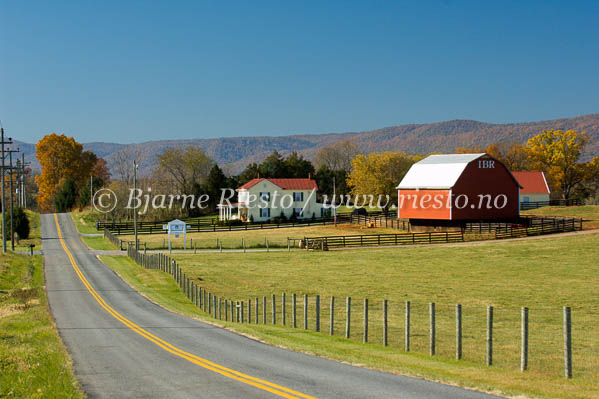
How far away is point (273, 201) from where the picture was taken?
110062 mm

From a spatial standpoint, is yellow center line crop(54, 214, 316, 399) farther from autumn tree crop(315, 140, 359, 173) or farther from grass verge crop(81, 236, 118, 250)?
autumn tree crop(315, 140, 359, 173)

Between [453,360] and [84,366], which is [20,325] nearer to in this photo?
[84,366]

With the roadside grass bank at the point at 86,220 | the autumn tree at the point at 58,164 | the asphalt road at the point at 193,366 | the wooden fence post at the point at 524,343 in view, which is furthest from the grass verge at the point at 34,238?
the wooden fence post at the point at 524,343

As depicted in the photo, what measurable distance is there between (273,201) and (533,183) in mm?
44990

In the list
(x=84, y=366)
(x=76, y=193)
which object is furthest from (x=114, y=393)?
(x=76, y=193)

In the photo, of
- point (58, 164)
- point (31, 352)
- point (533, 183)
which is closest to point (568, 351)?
point (31, 352)

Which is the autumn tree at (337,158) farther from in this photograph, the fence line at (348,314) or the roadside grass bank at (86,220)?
the fence line at (348,314)

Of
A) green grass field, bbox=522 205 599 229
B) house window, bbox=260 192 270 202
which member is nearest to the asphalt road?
green grass field, bbox=522 205 599 229

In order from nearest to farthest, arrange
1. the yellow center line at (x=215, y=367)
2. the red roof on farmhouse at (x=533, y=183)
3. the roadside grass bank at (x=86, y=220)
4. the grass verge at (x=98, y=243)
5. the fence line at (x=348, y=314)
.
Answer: the yellow center line at (x=215, y=367) < the fence line at (x=348, y=314) < the grass verge at (x=98, y=243) < the roadside grass bank at (x=86, y=220) < the red roof on farmhouse at (x=533, y=183)

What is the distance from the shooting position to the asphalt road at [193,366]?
11.9 m

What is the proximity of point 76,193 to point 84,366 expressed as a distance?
124691mm

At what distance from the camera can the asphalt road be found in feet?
38.9

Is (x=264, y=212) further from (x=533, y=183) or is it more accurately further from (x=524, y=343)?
(x=524, y=343)

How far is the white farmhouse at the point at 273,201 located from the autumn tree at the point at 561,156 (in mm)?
41793
